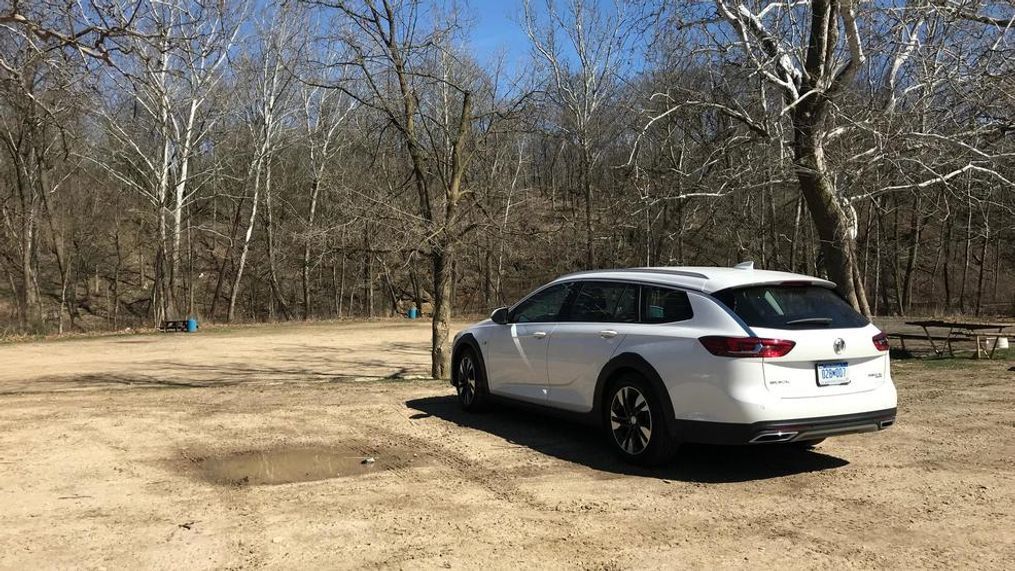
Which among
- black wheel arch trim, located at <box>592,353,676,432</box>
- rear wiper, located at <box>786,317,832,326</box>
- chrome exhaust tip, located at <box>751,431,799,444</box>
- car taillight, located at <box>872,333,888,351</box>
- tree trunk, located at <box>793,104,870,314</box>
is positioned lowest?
chrome exhaust tip, located at <box>751,431,799,444</box>

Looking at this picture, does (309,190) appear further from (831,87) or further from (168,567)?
(168,567)

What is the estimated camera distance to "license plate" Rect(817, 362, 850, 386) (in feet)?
17.9

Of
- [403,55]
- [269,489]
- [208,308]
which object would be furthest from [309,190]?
[269,489]

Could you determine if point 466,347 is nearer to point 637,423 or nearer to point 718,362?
point 637,423

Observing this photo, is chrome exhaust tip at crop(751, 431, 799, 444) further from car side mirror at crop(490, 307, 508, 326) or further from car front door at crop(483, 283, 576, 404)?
car side mirror at crop(490, 307, 508, 326)

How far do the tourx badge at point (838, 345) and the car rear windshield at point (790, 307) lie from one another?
0.12 meters

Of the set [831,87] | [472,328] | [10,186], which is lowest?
[472,328]

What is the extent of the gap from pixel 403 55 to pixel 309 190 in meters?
33.2

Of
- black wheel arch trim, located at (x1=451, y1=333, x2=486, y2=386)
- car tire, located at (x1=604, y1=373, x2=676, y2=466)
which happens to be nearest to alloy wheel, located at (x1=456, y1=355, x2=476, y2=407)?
black wheel arch trim, located at (x1=451, y1=333, x2=486, y2=386)

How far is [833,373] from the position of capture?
550 centimetres

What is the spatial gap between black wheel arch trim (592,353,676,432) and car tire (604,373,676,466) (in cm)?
4

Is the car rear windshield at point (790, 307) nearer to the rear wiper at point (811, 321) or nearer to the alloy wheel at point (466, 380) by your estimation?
the rear wiper at point (811, 321)

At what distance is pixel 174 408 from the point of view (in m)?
8.94

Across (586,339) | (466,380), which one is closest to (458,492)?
(586,339)
